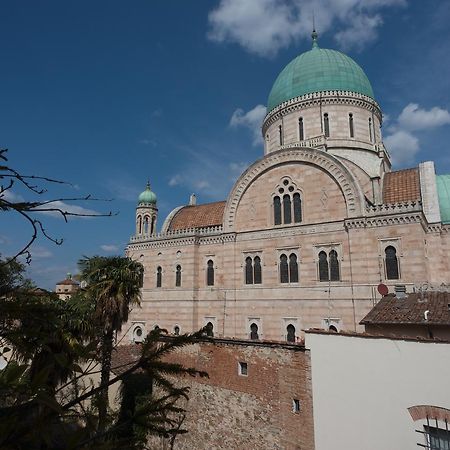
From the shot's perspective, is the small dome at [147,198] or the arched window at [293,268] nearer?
the arched window at [293,268]

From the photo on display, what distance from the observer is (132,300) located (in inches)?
564

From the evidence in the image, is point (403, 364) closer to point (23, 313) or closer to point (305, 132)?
point (23, 313)

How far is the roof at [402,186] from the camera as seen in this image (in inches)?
832

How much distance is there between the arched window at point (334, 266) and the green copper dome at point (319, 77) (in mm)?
12761

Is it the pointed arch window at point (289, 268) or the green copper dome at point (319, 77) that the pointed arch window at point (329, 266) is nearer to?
the pointed arch window at point (289, 268)

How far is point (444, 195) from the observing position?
21859 millimetres

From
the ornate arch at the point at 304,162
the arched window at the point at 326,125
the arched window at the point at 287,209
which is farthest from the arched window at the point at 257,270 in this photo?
the arched window at the point at 326,125

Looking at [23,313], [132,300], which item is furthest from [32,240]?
[132,300]

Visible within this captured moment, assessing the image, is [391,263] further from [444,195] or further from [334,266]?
[444,195]

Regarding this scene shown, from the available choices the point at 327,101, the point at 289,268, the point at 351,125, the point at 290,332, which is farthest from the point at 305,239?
the point at 327,101

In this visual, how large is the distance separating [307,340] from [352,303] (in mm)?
9084

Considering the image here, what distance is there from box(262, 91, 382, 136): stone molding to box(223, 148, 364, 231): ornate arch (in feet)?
18.8

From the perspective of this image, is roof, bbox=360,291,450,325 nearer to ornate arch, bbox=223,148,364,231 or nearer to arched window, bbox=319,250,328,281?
arched window, bbox=319,250,328,281

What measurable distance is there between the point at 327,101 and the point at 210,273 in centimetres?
1446
